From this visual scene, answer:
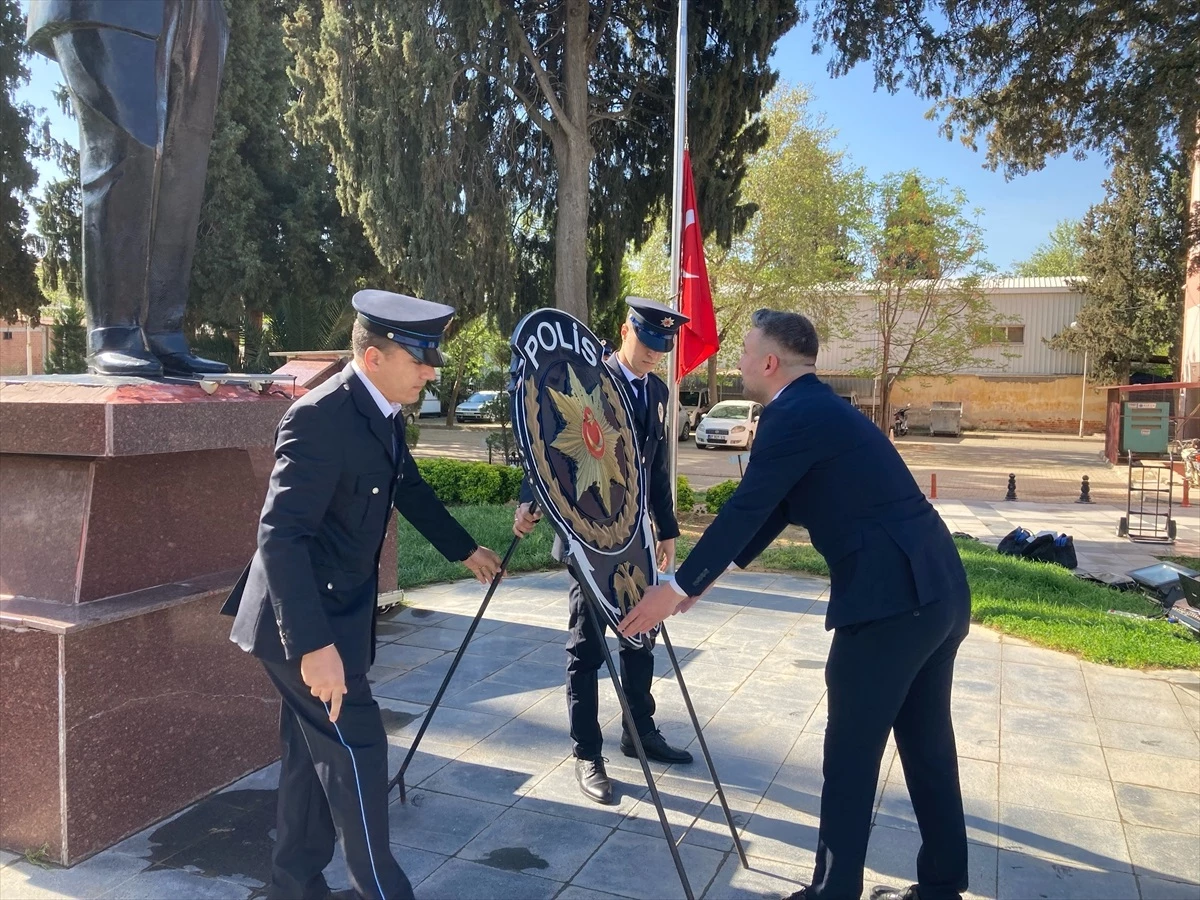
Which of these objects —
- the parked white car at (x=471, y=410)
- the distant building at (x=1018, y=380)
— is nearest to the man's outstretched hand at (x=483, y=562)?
the distant building at (x=1018, y=380)

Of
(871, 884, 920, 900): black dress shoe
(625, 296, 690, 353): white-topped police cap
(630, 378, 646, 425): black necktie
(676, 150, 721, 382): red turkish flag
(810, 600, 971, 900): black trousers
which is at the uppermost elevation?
(676, 150, 721, 382): red turkish flag

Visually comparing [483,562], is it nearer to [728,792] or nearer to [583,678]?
[583,678]

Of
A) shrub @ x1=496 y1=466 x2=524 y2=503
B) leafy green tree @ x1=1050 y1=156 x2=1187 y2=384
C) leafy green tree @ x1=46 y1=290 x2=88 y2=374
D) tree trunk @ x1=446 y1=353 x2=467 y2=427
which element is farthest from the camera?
tree trunk @ x1=446 y1=353 x2=467 y2=427

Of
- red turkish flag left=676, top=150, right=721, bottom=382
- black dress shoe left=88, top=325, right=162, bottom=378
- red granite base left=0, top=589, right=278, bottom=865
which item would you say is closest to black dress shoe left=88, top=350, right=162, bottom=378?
black dress shoe left=88, top=325, right=162, bottom=378

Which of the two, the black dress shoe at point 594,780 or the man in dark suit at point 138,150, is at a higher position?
the man in dark suit at point 138,150

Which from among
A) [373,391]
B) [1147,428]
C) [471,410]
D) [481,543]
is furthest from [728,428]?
[373,391]

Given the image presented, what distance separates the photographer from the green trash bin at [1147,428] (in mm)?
13484

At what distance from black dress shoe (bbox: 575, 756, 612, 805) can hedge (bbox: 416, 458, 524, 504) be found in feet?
28.6

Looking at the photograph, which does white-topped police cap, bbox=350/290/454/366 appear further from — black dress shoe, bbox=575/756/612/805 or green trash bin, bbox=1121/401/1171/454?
green trash bin, bbox=1121/401/1171/454

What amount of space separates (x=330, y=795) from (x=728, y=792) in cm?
187

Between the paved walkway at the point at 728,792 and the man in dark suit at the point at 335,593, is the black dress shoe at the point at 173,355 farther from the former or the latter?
the paved walkway at the point at 728,792

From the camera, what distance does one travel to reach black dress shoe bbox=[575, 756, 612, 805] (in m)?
3.55

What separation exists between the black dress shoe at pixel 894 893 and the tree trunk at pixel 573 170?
380 inches

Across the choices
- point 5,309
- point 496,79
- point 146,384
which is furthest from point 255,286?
point 146,384
